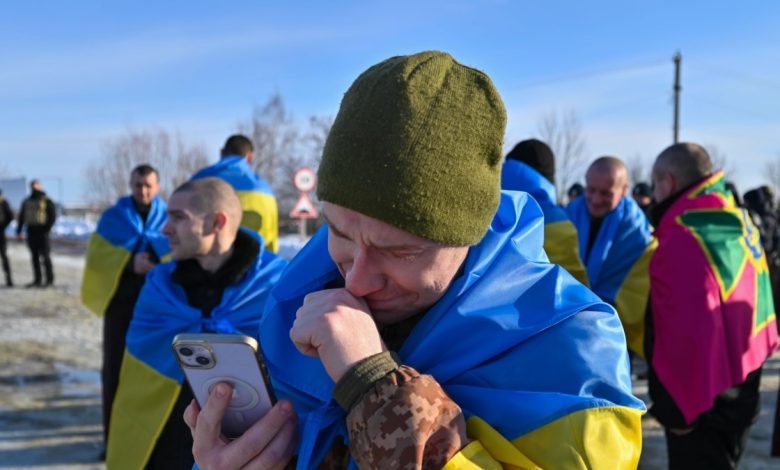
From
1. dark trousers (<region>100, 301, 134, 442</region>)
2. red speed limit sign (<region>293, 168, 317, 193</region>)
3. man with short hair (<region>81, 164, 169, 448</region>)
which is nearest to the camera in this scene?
dark trousers (<region>100, 301, 134, 442</region>)

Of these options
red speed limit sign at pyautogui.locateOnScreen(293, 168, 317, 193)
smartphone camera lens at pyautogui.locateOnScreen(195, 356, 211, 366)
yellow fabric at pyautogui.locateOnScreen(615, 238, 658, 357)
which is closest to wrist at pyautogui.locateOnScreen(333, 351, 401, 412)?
smartphone camera lens at pyautogui.locateOnScreen(195, 356, 211, 366)

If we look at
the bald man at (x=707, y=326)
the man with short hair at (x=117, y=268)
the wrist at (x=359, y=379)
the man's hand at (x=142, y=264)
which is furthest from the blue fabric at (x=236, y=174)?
the wrist at (x=359, y=379)

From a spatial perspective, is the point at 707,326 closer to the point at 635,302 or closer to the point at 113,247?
the point at 635,302

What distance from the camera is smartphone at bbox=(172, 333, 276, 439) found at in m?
1.35

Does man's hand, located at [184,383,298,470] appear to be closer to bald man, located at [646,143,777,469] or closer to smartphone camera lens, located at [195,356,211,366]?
smartphone camera lens, located at [195,356,211,366]

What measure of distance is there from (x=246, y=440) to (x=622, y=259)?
437cm

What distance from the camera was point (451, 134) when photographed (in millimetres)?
1262

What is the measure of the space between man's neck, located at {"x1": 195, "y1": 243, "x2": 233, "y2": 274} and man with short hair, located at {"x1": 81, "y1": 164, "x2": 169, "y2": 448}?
220 cm

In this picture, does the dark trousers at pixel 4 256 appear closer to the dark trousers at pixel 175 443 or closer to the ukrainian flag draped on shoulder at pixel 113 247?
the ukrainian flag draped on shoulder at pixel 113 247

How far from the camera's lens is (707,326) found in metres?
3.70

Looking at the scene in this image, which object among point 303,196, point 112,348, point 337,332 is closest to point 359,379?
point 337,332

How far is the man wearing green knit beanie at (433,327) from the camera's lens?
121 cm

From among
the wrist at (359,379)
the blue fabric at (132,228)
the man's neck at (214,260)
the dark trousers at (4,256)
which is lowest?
the dark trousers at (4,256)

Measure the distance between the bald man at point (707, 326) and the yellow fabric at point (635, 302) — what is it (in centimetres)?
63
